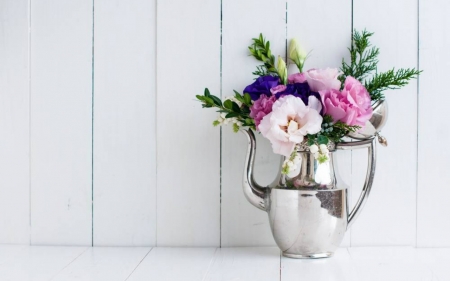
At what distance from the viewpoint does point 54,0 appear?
1.33 meters

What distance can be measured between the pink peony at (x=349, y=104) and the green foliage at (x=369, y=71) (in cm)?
10

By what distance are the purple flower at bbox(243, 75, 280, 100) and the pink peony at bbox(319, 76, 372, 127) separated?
0.30 ft

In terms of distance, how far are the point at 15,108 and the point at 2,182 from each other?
154mm

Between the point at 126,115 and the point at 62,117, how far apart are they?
0.13 metres

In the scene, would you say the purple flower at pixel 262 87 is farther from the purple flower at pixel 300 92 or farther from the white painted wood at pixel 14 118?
the white painted wood at pixel 14 118

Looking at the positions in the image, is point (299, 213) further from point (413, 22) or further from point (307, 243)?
point (413, 22)

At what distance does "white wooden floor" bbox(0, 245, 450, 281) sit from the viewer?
107 cm

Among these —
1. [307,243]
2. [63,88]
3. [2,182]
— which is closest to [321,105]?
[307,243]

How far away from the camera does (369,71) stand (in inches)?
50.4

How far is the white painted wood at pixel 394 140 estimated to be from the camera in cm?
130

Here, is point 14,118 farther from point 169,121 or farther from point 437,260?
point 437,260

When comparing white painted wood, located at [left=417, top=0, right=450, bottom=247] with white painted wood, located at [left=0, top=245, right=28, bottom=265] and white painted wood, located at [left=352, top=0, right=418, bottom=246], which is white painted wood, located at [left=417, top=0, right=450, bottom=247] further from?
white painted wood, located at [left=0, top=245, right=28, bottom=265]

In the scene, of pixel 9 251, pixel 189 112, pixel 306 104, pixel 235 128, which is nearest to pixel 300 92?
pixel 306 104

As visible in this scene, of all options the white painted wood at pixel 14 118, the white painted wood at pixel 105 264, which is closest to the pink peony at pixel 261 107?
the white painted wood at pixel 105 264
